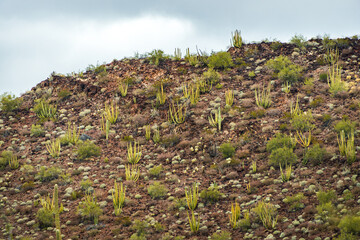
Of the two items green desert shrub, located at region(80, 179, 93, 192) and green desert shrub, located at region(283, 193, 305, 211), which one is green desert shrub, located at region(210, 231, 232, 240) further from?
green desert shrub, located at region(80, 179, 93, 192)

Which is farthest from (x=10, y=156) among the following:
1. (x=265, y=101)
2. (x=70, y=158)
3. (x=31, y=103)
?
(x=265, y=101)

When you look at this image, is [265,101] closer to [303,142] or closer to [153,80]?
[303,142]

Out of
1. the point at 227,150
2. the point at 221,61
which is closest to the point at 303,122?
the point at 227,150

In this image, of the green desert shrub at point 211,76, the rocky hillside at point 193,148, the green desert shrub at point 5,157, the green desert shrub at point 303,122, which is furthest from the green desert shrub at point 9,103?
the green desert shrub at point 303,122

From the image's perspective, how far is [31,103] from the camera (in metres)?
21.3

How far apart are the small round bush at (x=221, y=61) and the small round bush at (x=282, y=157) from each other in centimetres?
758

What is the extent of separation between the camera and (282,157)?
13234mm

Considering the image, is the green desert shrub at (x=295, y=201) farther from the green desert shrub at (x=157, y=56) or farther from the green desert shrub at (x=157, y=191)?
the green desert shrub at (x=157, y=56)

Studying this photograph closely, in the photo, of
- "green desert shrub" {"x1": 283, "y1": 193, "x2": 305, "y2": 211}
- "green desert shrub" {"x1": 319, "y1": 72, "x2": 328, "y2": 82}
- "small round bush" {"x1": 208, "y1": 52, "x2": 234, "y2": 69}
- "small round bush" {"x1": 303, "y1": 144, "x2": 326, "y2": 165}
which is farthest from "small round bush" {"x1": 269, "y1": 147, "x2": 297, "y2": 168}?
"small round bush" {"x1": 208, "y1": 52, "x2": 234, "y2": 69}

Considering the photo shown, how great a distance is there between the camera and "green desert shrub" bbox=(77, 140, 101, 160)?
52.2 feet

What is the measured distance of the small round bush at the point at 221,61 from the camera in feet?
66.5

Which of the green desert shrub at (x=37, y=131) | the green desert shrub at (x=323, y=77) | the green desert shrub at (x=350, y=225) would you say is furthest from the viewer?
the green desert shrub at (x=37, y=131)

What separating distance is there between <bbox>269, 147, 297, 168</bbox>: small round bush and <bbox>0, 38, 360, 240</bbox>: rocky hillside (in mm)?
29

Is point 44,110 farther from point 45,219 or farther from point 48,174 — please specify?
point 45,219
